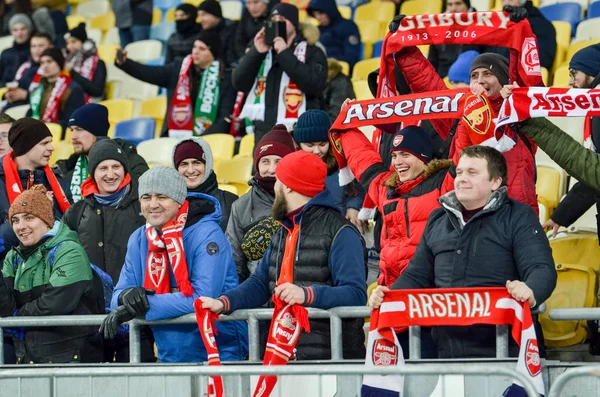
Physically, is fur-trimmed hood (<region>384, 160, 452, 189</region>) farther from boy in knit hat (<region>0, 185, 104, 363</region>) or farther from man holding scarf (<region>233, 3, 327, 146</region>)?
man holding scarf (<region>233, 3, 327, 146</region>)

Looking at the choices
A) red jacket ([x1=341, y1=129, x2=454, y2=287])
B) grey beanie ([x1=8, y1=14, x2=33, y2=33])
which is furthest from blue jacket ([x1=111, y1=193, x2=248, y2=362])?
grey beanie ([x1=8, y1=14, x2=33, y2=33])

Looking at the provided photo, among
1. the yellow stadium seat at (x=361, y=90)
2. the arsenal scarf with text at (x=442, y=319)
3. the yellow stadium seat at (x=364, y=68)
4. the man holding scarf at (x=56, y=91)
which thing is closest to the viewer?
the arsenal scarf with text at (x=442, y=319)

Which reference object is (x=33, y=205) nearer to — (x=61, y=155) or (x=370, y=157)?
(x=370, y=157)

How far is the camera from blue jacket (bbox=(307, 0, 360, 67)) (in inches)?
491

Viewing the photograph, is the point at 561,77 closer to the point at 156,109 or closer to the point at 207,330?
the point at 156,109

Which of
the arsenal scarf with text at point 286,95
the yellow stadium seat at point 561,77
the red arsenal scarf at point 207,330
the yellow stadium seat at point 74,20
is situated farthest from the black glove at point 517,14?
the yellow stadium seat at point 74,20

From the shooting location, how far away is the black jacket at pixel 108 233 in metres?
7.78

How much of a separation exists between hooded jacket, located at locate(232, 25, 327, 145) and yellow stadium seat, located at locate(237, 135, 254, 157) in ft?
2.50

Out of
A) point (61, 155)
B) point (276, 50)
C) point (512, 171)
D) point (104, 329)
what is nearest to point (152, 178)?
point (104, 329)

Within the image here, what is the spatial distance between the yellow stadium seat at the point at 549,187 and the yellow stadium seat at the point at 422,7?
420 cm

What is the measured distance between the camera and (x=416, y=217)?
6.47 meters

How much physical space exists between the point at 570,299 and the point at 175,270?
2.21 m

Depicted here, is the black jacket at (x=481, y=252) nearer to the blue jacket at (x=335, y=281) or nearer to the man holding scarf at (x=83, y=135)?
the blue jacket at (x=335, y=281)

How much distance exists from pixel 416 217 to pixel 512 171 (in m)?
0.56
